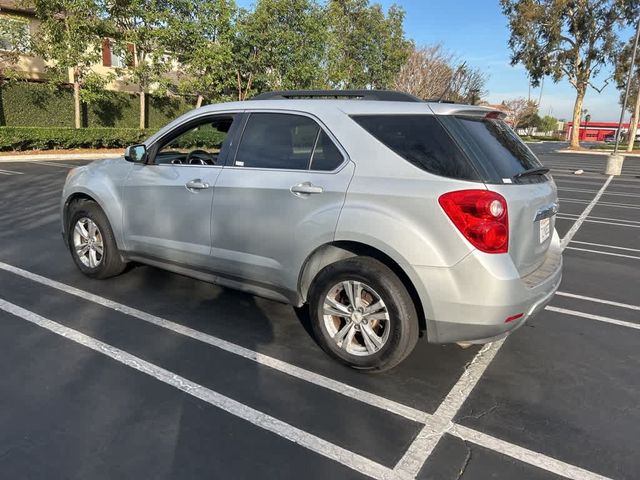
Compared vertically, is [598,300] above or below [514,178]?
below

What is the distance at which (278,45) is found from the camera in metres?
22.1

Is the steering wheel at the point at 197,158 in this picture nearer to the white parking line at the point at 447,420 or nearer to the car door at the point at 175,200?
the car door at the point at 175,200

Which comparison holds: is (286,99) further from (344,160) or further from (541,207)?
(541,207)

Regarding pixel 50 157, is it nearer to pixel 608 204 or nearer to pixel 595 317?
pixel 608 204

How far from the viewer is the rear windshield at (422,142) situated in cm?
295

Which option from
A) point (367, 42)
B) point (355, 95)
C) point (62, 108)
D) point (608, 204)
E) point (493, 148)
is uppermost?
point (367, 42)

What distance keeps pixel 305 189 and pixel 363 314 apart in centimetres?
91

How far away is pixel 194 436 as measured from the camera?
258cm

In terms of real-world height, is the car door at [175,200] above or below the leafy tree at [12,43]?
below

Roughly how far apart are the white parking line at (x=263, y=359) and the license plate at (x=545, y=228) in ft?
4.68

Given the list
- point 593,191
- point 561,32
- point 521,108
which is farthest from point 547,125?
point 593,191

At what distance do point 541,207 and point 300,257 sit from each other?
5.32 ft

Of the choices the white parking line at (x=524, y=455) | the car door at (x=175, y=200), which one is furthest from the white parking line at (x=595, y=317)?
the car door at (x=175, y=200)

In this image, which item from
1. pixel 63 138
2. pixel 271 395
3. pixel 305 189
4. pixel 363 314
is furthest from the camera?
pixel 63 138
